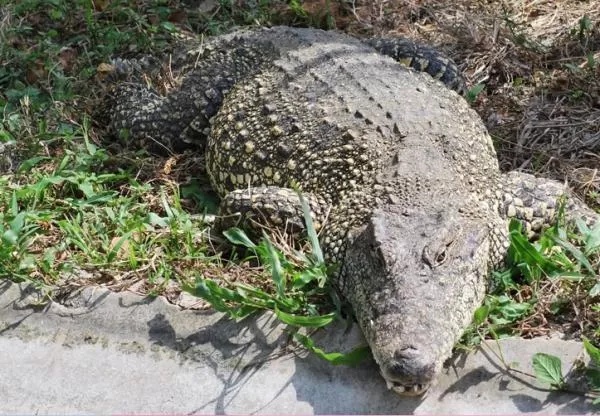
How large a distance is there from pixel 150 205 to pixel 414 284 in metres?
2.14

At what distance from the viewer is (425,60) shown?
6.05 metres

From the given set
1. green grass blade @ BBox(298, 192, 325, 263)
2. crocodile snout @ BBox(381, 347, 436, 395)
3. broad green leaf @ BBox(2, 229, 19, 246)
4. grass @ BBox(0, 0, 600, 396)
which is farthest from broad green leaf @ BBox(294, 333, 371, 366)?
broad green leaf @ BBox(2, 229, 19, 246)

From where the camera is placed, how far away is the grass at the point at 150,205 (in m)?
4.19

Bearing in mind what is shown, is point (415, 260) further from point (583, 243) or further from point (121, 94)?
point (121, 94)

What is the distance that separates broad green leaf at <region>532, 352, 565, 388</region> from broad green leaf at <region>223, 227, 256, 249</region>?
1.58 m

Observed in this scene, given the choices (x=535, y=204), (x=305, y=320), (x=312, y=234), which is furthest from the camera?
(x=535, y=204)

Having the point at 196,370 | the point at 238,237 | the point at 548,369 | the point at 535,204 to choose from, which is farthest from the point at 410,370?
the point at 535,204

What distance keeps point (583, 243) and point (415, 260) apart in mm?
1108

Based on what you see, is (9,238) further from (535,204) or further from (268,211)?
(535,204)

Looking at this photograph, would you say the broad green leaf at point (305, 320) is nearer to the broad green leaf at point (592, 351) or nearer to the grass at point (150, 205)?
the grass at point (150, 205)

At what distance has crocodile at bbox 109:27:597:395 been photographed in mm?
3848

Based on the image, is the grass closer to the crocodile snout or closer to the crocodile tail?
the crocodile tail

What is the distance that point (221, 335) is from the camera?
13.6 feet

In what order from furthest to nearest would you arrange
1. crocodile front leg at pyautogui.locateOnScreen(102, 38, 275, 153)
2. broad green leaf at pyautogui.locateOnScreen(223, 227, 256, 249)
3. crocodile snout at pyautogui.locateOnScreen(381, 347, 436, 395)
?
crocodile front leg at pyautogui.locateOnScreen(102, 38, 275, 153) < broad green leaf at pyautogui.locateOnScreen(223, 227, 256, 249) < crocodile snout at pyautogui.locateOnScreen(381, 347, 436, 395)
